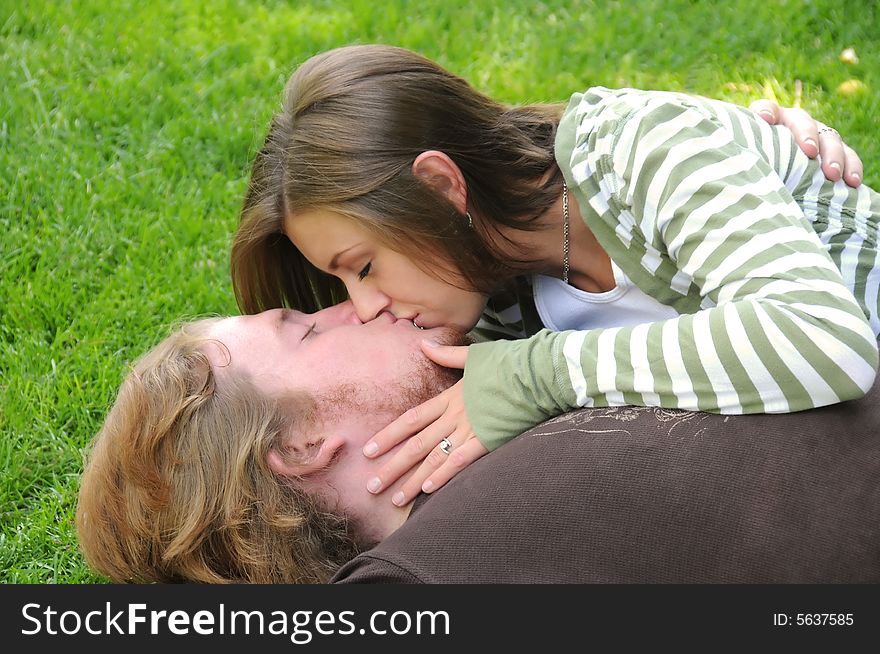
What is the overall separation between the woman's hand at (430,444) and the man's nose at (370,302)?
0.26m

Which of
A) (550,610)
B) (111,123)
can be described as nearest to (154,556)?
(550,610)

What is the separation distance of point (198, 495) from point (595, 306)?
1288 mm

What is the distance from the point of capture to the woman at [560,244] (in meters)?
2.33

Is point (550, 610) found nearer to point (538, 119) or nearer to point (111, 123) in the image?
point (538, 119)

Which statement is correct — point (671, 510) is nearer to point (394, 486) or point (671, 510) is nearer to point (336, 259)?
point (394, 486)

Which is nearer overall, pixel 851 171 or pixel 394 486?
pixel 394 486

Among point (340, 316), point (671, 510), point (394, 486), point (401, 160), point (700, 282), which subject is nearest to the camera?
point (671, 510)

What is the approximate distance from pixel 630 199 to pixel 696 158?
213 mm

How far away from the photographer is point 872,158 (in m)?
4.68

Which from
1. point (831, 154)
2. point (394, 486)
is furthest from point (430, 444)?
point (831, 154)

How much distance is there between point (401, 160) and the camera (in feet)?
9.47

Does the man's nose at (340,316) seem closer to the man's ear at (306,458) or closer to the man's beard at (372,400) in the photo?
the man's beard at (372,400)

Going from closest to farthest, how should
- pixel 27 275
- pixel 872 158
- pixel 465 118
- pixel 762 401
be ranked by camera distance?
Answer: pixel 762 401 → pixel 465 118 → pixel 27 275 → pixel 872 158

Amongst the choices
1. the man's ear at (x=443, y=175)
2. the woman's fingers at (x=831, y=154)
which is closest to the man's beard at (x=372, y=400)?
the man's ear at (x=443, y=175)
